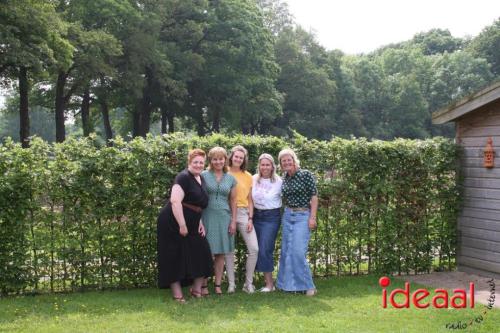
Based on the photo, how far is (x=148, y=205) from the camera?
729cm

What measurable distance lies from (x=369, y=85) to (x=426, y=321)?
5382 cm

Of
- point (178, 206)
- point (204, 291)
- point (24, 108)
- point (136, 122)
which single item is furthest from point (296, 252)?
point (136, 122)

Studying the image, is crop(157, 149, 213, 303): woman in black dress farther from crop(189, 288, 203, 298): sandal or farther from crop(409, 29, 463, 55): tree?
crop(409, 29, 463, 55): tree

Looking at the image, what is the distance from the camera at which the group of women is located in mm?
6570

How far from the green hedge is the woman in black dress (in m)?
0.77

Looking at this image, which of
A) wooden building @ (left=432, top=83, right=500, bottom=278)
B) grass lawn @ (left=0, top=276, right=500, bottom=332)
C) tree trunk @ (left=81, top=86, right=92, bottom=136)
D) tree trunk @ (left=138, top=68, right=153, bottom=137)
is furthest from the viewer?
tree trunk @ (left=138, top=68, right=153, bottom=137)

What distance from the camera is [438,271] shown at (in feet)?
28.9

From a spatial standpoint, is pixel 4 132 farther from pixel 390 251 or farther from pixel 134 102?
pixel 390 251

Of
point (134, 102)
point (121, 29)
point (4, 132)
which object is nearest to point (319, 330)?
point (121, 29)

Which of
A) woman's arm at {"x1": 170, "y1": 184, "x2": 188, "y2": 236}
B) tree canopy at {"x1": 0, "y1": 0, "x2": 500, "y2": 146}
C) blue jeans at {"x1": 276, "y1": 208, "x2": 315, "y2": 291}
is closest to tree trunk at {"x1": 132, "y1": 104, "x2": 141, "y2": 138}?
tree canopy at {"x1": 0, "y1": 0, "x2": 500, "y2": 146}

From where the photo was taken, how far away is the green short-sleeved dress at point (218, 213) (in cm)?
675

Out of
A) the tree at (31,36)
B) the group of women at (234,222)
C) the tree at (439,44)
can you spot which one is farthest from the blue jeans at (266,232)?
the tree at (439,44)

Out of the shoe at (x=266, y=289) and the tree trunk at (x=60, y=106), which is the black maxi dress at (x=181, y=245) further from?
the tree trunk at (x=60, y=106)

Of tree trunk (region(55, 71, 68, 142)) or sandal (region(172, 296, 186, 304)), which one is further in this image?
tree trunk (region(55, 71, 68, 142))
